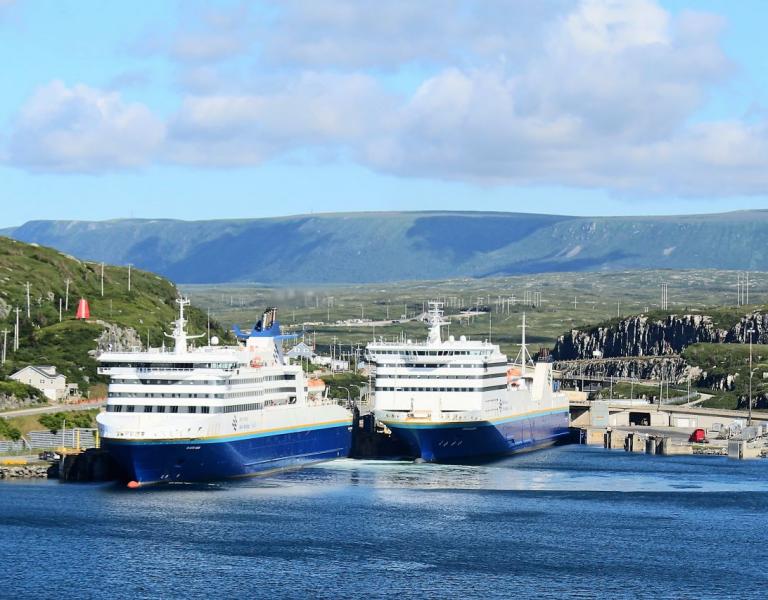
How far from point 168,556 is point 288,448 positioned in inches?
1845

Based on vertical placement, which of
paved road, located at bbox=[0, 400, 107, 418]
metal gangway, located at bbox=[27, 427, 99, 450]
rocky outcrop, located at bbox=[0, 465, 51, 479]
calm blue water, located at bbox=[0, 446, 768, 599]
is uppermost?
paved road, located at bbox=[0, 400, 107, 418]

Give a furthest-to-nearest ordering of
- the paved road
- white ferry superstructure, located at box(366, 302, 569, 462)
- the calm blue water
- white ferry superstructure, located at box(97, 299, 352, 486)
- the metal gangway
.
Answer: the paved road
white ferry superstructure, located at box(366, 302, 569, 462)
the metal gangway
white ferry superstructure, located at box(97, 299, 352, 486)
the calm blue water

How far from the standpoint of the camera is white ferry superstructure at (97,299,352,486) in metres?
139

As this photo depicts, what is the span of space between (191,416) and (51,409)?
4646cm

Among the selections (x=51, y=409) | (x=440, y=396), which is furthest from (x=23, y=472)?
(x=440, y=396)

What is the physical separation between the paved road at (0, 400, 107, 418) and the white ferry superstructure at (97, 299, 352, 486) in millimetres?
32928

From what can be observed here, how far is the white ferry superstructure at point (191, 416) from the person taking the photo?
139250 mm

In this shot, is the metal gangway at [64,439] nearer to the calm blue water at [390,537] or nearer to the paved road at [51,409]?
the paved road at [51,409]

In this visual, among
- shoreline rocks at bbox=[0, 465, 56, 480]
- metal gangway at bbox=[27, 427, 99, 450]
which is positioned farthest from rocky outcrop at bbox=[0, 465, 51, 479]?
Answer: metal gangway at bbox=[27, 427, 99, 450]

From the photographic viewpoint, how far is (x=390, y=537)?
119 m

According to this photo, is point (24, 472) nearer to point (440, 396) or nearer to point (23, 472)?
point (23, 472)

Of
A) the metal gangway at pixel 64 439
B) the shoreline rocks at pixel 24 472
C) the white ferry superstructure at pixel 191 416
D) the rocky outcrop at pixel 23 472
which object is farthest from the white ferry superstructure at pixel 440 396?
the rocky outcrop at pixel 23 472

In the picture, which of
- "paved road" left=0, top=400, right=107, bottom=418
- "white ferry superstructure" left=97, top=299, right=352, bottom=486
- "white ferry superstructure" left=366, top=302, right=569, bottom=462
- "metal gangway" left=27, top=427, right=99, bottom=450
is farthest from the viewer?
"paved road" left=0, top=400, right=107, bottom=418

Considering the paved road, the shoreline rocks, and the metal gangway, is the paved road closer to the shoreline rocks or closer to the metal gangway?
the metal gangway
